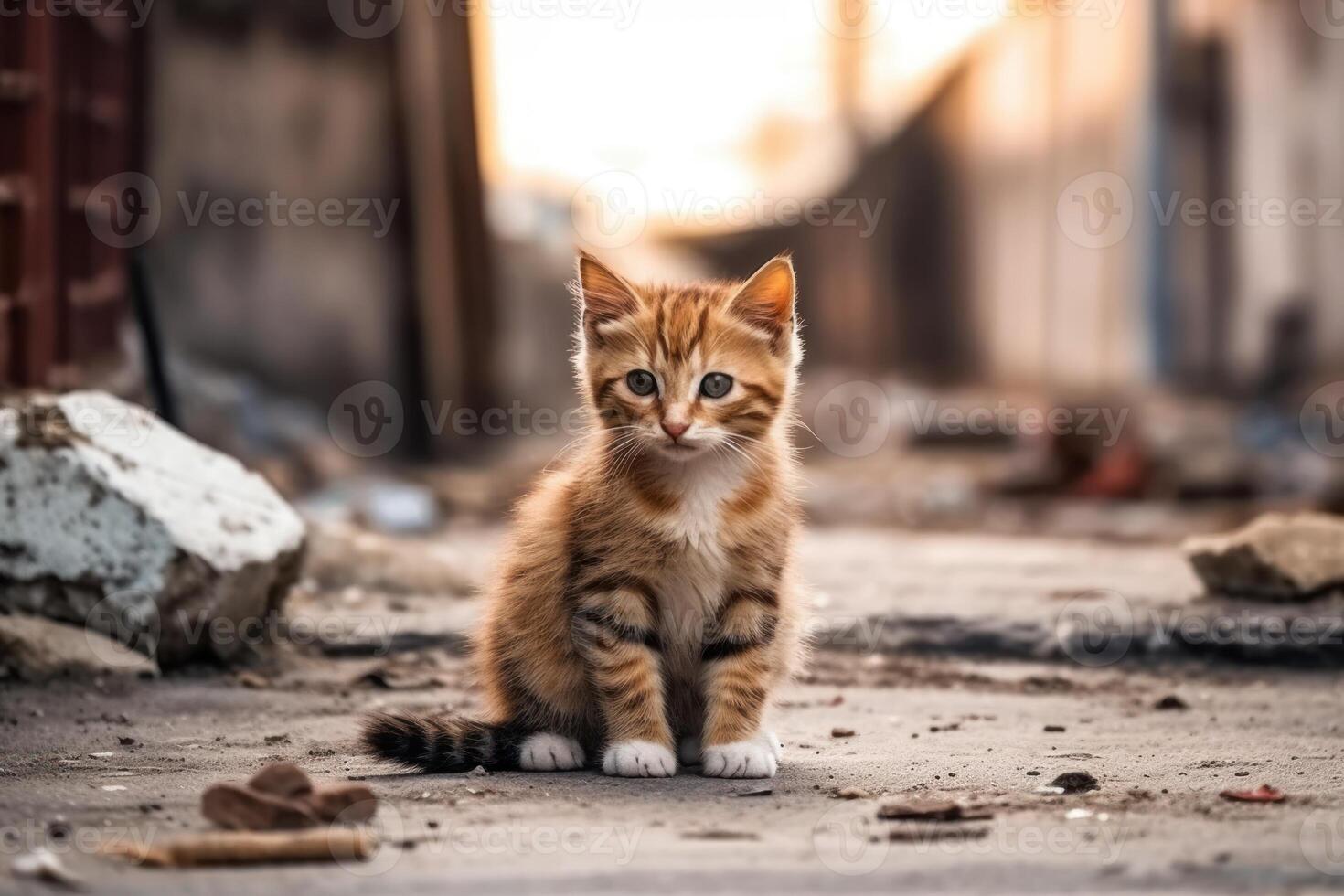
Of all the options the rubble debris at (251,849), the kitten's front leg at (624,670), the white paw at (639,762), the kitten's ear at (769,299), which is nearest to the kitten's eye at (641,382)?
the kitten's ear at (769,299)

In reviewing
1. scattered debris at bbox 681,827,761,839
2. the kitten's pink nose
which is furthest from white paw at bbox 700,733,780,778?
the kitten's pink nose

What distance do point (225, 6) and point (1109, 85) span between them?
6.05m

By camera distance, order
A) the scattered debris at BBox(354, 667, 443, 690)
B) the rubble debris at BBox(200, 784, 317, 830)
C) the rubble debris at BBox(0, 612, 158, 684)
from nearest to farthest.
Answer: the rubble debris at BBox(200, 784, 317, 830) → the rubble debris at BBox(0, 612, 158, 684) → the scattered debris at BBox(354, 667, 443, 690)

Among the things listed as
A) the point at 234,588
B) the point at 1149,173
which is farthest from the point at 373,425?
the point at 234,588

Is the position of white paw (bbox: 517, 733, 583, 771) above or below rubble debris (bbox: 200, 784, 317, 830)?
below

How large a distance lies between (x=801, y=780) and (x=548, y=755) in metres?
0.63

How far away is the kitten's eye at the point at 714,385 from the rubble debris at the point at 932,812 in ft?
3.70

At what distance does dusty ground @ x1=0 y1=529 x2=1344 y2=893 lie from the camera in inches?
109

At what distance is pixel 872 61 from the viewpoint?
20281mm

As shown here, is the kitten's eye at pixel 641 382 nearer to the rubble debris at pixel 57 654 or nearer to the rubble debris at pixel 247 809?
A: the rubble debris at pixel 247 809

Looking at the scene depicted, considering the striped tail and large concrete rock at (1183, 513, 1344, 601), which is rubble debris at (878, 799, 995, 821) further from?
large concrete rock at (1183, 513, 1344, 601)

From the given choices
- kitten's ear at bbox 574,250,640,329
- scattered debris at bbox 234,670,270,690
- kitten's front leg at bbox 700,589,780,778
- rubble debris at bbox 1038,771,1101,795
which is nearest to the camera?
rubble debris at bbox 1038,771,1101,795

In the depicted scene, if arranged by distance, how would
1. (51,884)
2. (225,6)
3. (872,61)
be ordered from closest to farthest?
(51,884), (225,6), (872,61)

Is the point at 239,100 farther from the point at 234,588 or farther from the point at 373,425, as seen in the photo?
the point at 234,588
